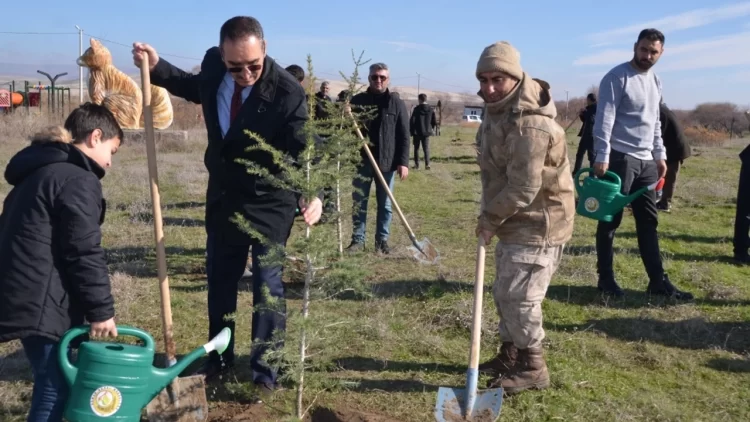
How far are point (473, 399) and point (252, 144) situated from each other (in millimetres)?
1771

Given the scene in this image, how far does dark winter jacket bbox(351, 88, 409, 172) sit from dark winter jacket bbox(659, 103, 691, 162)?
11.6 feet

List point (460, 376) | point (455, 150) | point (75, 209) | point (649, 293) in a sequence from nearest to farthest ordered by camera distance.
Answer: point (75, 209) < point (460, 376) < point (649, 293) < point (455, 150)

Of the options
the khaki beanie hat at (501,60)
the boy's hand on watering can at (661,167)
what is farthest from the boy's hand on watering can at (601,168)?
the khaki beanie hat at (501,60)

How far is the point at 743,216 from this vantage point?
712 cm

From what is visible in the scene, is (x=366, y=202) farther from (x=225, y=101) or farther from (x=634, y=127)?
(x=225, y=101)

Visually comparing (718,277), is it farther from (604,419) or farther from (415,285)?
(604,419)

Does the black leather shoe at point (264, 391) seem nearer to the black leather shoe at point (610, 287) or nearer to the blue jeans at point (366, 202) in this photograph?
the black leather shoe at point (610, 287)

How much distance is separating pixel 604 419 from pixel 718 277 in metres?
3.65

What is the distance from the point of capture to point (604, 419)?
3564mm

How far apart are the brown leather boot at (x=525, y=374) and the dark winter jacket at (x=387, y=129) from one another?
3.44m

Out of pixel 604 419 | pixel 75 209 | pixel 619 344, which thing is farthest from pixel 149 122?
pixel 619 344

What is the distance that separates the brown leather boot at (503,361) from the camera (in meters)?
4.01

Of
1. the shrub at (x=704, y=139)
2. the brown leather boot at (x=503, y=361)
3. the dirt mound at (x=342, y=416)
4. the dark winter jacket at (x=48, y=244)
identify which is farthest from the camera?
the shrub at (x=704, y=139)

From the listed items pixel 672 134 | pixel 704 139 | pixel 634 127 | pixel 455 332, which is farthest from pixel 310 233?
pixel 704 139
